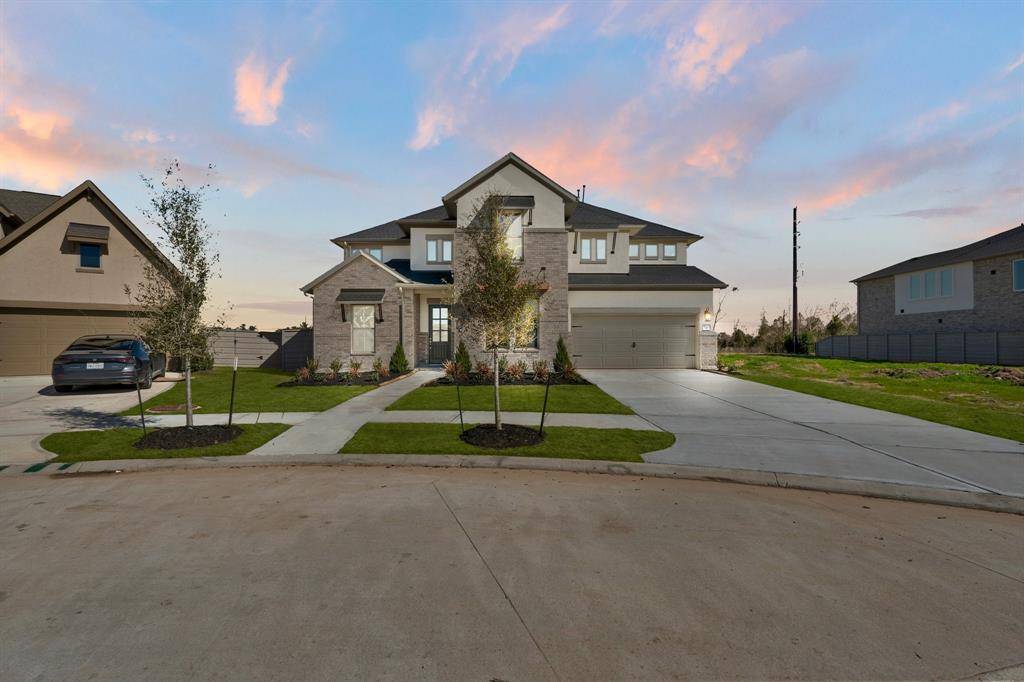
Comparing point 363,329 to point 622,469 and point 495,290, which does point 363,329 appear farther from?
point 622,469

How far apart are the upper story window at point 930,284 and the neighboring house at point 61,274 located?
45.1 m

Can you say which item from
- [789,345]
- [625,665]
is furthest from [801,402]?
[789,345]

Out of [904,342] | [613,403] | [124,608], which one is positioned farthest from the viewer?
[904,342]

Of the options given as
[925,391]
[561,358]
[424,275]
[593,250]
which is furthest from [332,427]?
[925,391]

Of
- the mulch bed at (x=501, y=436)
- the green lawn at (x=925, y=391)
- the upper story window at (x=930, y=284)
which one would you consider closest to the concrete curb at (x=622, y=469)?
the mulch bed at (x=501, y=436)

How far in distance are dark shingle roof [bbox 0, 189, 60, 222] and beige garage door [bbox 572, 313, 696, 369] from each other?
2505 centimetres

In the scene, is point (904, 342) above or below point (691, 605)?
above

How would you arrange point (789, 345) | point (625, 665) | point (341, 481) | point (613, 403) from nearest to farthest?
point (625, 665), point (341, 481), point (613, 403), point (789, 345)

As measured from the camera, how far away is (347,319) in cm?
1912

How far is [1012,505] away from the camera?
5.41 meters

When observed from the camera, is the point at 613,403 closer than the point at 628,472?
No

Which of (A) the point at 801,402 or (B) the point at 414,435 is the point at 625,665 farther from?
(A) the point at 801,402

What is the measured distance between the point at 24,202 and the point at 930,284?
5219cm

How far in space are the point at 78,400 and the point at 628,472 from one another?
15.0 meters
